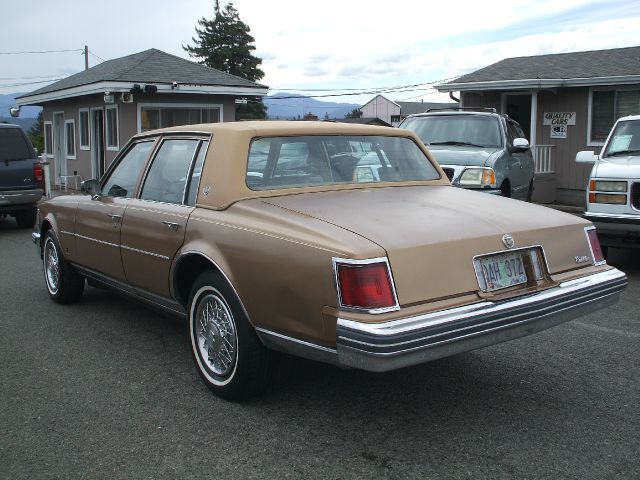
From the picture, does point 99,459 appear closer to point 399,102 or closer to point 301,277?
point 301,277

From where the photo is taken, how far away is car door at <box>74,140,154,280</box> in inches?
209

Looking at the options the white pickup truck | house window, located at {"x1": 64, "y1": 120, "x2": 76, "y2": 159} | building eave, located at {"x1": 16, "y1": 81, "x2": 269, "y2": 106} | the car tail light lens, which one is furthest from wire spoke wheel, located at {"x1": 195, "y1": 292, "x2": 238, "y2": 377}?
house window, located at {"x1": 64, "y1": 120, "x2": 76, "y2": 159}

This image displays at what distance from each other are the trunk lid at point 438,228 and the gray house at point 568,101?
469 inches

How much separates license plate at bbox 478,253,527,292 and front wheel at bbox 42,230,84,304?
4138 mm

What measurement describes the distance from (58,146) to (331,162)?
70.5 ft

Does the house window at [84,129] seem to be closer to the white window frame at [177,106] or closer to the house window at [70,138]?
the house window at [70,138]

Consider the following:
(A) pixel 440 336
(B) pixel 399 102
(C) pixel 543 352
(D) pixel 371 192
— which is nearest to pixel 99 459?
(A) pixel 440 336

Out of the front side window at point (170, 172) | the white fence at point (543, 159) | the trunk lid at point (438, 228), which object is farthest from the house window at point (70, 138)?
the trunk lid at point (438, 228)

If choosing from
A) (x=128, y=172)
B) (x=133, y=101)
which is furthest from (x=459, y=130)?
(x=133, y=101)

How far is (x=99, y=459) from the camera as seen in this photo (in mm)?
3459

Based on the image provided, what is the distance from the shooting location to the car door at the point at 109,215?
5.32 metres

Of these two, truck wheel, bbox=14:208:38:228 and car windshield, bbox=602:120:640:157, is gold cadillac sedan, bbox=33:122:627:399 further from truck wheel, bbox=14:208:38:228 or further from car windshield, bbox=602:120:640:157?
truck wheel, bbox=14:208:38:228

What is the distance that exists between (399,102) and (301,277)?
8195cm

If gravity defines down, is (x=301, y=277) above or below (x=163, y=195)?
below
